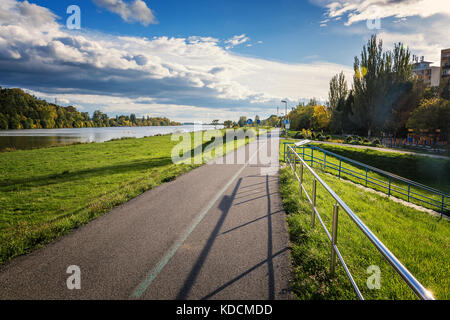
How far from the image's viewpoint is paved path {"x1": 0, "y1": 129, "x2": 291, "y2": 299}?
3023 millimetres

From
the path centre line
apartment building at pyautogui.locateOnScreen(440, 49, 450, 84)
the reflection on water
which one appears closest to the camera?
the path centre line

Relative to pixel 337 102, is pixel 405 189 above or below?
below

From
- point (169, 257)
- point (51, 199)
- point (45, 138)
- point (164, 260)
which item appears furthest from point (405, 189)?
point (45, 138)

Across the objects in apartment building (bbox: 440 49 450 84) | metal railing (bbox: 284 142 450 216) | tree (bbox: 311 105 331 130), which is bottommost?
metal railing (bbox: 284 142 450 216)

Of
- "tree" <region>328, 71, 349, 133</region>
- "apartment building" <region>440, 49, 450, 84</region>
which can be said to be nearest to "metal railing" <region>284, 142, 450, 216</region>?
"tree" <region>328, 71, 349, 133</region>

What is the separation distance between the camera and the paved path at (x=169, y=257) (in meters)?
3.02

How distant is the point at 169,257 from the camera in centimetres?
382

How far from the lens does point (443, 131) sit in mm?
29938

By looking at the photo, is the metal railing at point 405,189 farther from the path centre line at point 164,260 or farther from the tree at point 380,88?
the tree at point 380,88

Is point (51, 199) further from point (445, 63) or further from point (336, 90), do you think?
point (445, 63)

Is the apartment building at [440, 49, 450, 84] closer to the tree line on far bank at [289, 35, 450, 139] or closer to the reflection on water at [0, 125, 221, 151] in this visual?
the tree line on far bank at [289, 35, 450, 139]
